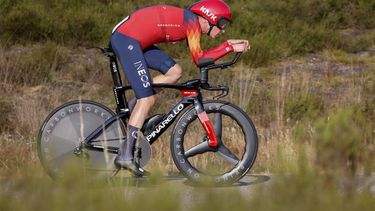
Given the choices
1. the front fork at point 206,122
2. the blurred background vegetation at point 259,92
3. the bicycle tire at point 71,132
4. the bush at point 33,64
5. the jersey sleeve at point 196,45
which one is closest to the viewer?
the blurred background vegetation at point 259,92

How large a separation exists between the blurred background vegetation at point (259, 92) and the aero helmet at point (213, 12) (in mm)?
1067

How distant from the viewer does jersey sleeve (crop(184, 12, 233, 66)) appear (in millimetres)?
7566

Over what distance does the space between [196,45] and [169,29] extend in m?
0.25

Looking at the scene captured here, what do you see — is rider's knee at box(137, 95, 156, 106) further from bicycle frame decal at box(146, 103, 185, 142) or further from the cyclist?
bicycle frame decal at box(146, 103, 185, 142)

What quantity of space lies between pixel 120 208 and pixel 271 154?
5667mm

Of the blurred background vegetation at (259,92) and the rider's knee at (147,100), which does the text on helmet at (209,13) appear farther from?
the blurred background vegetation at (259,92)

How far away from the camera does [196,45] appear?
298 inches

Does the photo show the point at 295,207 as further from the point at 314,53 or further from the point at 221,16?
the point at 314,53

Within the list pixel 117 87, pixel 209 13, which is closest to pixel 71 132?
pixel 117 87

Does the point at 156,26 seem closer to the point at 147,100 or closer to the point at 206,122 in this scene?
the point at 147,100

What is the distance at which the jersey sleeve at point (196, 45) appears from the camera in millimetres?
7566

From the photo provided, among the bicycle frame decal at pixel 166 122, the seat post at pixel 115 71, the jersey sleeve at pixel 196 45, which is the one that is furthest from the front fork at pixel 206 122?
the seat post at pixel 115 71

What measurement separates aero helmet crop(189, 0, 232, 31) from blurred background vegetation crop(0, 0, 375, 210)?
1067 millimetres

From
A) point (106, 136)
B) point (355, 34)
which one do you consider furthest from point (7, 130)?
point (355, 34)
